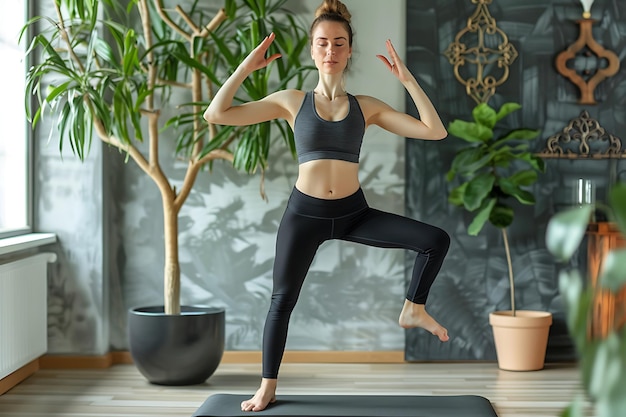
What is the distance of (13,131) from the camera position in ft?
→ 14.3

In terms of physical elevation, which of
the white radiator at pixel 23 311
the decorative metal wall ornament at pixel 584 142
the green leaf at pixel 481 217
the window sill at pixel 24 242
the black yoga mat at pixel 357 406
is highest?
the decorative metal wall ornament at pixel 584 142

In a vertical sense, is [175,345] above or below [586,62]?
below

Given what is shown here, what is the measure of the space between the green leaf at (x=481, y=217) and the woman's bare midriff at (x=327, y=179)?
49.4 inches

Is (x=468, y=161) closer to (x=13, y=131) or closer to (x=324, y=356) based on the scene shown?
(x=324, y=356)

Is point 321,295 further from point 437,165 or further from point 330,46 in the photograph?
point 330,46

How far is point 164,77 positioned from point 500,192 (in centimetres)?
179

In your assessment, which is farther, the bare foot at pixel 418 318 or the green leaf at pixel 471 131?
the green leaf at pixel 471 131

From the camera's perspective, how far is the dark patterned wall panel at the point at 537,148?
464 centimetres

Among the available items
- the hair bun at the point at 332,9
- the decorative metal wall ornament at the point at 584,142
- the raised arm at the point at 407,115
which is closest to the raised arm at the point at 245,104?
the hair bun at the point at 332,9

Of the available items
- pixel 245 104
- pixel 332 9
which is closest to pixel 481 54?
pixel 332 9

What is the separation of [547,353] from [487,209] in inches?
35.4

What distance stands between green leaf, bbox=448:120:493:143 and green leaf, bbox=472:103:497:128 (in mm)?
24

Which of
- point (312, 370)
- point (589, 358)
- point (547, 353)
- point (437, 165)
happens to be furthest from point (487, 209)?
point (589, 358)

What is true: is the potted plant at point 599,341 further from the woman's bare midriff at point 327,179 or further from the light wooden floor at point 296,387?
the light wooden floor at point 296,387
